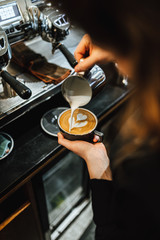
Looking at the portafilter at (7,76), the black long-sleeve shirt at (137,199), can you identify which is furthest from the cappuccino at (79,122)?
the black long-sleeve shirt at (137,199)

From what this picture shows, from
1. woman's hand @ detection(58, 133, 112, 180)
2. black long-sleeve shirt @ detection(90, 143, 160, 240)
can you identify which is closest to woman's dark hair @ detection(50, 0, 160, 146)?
black long-sleeve shirt @ detection(90, 143, 160, 240)

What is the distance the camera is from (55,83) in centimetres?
144

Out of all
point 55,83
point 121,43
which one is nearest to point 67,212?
point 55,83

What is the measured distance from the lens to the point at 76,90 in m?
1.23

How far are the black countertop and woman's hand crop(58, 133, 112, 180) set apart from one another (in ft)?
0.58

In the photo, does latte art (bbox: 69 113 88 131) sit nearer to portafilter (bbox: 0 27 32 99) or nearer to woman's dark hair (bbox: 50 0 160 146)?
portafilter (bbox: 0 27 32 99)

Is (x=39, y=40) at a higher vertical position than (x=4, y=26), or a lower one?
lower

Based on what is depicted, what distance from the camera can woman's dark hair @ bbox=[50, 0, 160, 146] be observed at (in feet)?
1.01

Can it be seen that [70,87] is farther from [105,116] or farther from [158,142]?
[158,142]

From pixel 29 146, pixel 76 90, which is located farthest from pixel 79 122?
pixel 29 146

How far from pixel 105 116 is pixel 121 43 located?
1.26 meters

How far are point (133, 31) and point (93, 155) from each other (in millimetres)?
864

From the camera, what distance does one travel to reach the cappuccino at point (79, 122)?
1216 mm

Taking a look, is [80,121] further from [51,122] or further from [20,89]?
[20,89]
